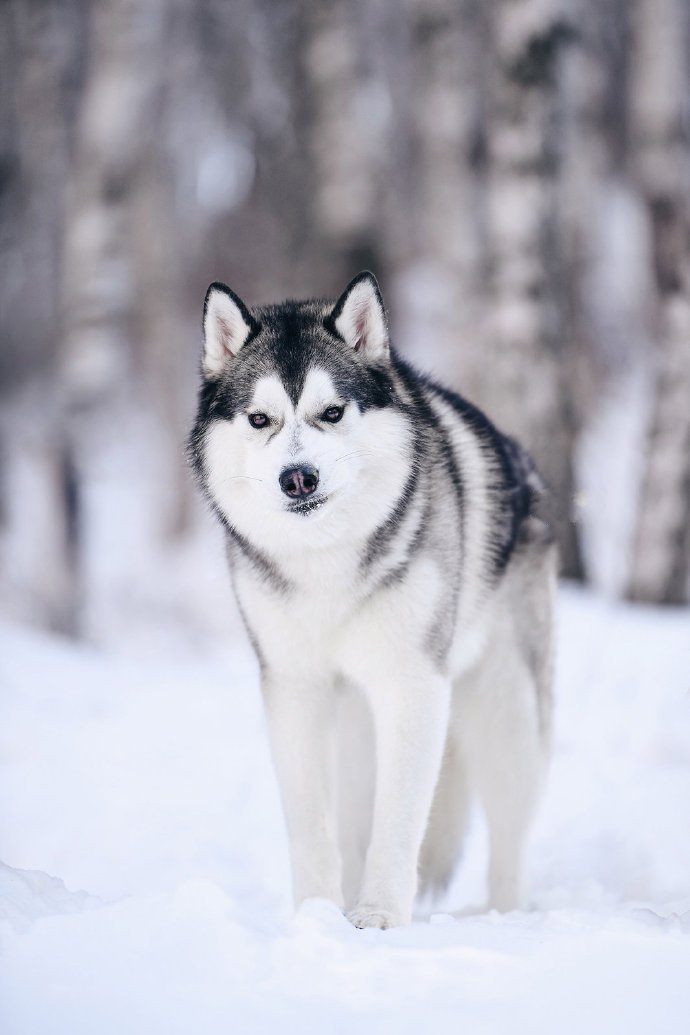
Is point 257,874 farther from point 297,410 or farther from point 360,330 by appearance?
point 360,330

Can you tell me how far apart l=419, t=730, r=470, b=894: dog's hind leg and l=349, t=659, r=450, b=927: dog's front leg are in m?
0.59

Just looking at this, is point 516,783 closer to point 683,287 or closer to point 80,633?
point 683,287

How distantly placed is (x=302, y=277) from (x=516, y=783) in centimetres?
440

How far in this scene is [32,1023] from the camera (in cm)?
146

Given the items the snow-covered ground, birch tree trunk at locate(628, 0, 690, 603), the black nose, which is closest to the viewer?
the snow-covered ground

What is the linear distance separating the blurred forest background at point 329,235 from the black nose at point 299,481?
251cm

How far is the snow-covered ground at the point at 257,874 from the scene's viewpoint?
1.47 metres

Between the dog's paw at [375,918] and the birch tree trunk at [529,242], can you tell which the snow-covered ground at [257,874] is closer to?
the dog's paw at [375,918]

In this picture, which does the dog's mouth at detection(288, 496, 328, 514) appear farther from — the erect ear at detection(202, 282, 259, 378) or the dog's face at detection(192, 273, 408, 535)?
the erect ear at detection(202, 282, 259, 378)

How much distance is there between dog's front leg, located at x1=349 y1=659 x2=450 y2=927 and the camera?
6.71 ft

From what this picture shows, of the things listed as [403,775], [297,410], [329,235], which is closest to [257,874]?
[403,775]

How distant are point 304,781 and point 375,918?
37 centimetres

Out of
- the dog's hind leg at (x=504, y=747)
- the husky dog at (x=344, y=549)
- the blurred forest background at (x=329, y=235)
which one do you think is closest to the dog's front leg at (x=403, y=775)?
the husky dog at (x=344, y=549)

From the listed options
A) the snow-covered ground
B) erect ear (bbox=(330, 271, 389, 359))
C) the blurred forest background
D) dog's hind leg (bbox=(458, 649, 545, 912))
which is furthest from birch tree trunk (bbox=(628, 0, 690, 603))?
erect ear (bbox=(330, 271, 389, 359))
